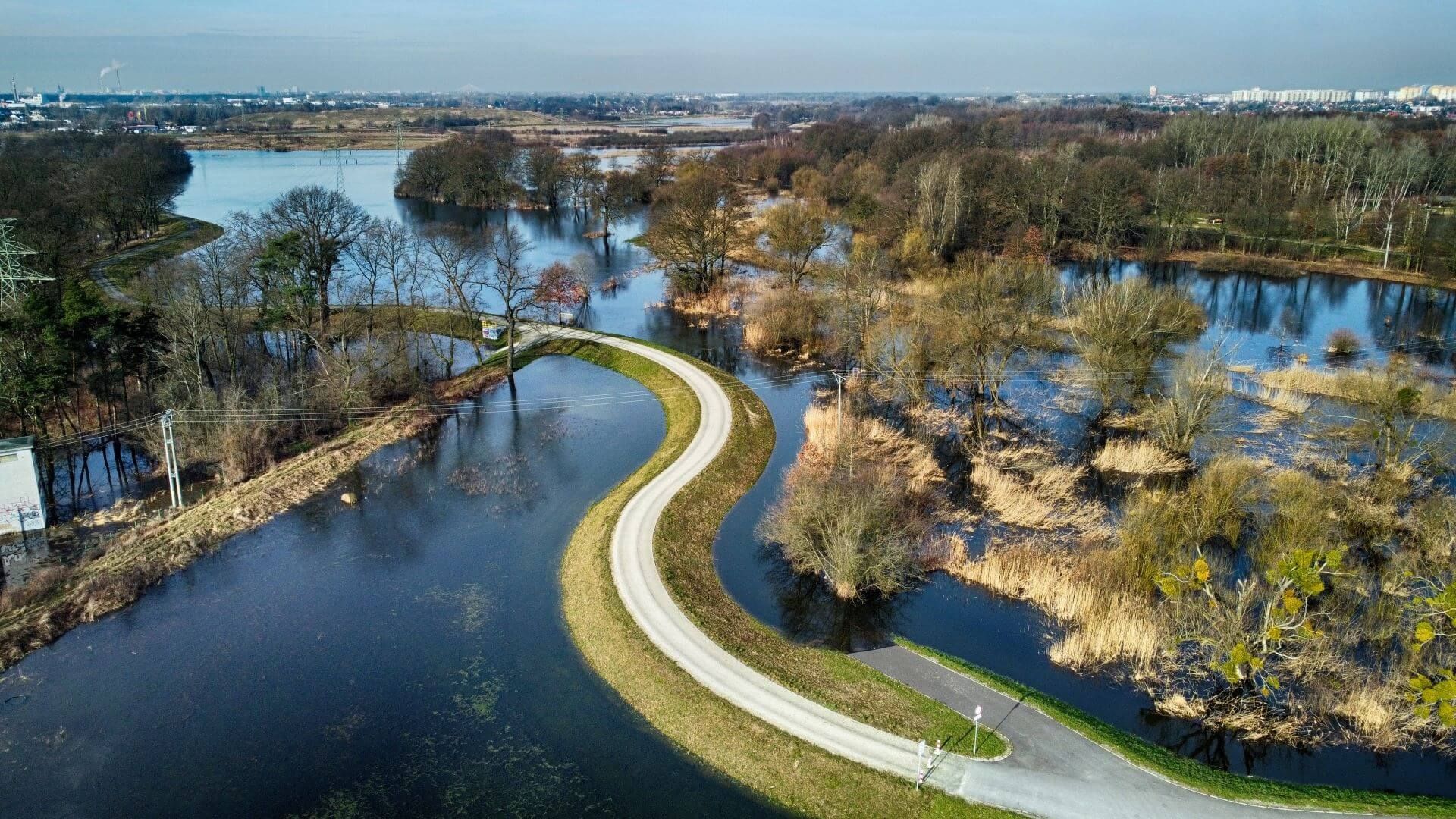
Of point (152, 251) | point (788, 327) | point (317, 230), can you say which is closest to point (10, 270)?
point (317, 230)

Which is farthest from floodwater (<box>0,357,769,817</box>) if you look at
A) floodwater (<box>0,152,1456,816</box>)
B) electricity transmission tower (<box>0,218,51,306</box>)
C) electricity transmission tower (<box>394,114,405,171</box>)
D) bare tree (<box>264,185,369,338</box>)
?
electricity transmission tower (<box>394,114,405,171</box>)

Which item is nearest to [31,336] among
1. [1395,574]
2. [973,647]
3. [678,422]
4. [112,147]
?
[678,422]

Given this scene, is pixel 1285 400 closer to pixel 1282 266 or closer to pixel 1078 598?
pixel 1078 598

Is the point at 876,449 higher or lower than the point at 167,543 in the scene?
higher

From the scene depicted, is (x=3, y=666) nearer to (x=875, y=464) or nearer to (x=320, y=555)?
(x=320, y=555)

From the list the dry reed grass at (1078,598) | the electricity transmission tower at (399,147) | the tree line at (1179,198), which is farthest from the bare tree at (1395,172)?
the electricity transmission tower at (399,147)

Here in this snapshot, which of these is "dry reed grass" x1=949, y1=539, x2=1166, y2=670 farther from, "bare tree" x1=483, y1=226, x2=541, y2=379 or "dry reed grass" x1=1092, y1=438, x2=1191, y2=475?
"bare tree" x1=483, y1=226, x2=541, y2=379
